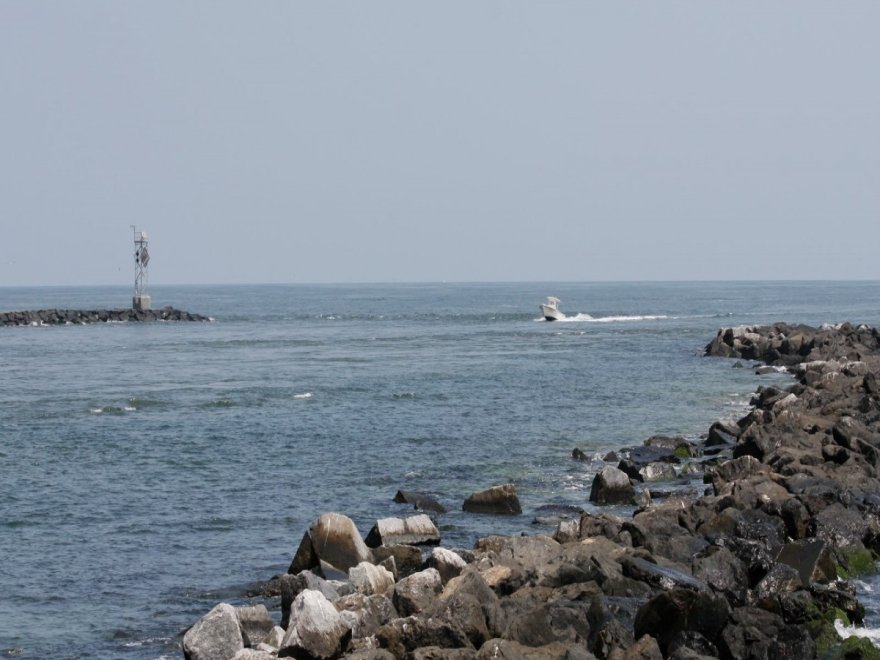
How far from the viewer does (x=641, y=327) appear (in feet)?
309

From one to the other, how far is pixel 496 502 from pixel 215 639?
987 centimetres

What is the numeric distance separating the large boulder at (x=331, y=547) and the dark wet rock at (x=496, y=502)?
5.30 metres

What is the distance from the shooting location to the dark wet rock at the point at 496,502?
23422mm

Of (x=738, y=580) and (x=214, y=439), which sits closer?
(x=738, y=580)

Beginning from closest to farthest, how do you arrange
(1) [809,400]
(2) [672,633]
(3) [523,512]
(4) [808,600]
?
(2) [672,633], (4) [808,600], (3) [523,512], (1) [809,400]

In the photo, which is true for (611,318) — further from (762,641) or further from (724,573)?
(762,641)

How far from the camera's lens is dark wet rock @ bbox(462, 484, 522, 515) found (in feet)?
76.8

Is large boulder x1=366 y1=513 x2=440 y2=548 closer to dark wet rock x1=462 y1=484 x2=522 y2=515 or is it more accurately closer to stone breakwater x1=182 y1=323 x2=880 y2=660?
stone breakwater x1=182 y1=323 x2=880 y2=660

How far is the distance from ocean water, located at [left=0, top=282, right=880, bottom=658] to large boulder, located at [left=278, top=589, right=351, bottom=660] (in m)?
2.69

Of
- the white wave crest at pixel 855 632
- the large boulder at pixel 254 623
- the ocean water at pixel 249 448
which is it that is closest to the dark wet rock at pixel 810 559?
the ocean water at pixel 249 448

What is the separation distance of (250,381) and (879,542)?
121ft

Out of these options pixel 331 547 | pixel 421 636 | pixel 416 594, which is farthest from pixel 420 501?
pixel 421 636

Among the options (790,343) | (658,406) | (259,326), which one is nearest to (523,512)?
(658,406)

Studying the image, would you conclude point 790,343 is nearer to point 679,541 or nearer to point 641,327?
point 641,327
